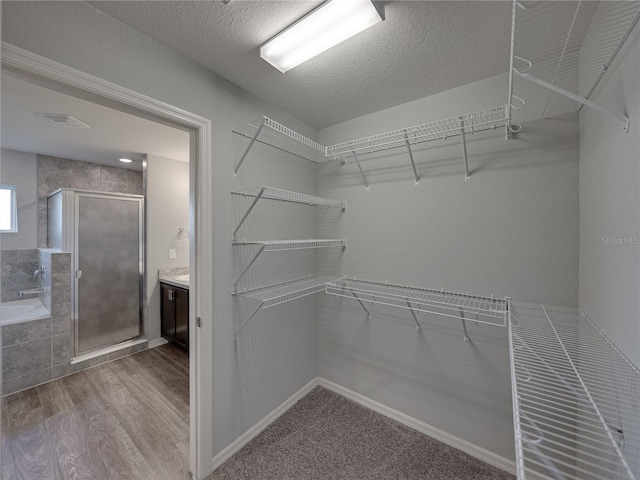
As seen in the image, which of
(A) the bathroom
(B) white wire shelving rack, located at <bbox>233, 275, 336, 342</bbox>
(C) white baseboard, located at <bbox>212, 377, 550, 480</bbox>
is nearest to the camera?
(C) white baseboard, located at <bbox>212, 377, 550, 480</bbox>

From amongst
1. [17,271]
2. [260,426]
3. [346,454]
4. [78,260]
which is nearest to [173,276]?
[78,260]

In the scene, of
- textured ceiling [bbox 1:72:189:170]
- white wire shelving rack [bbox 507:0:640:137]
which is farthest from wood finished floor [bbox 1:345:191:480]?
white wire shelving rack [bbox 507:0:640:137]

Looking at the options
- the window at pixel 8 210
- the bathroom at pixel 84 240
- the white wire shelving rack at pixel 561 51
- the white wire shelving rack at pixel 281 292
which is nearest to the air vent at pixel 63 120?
the bathroom at pixel 84 240

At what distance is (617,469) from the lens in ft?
2.98

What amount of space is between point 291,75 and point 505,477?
2.77 m

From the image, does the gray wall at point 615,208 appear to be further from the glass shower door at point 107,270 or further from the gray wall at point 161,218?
the glass shower door at point 107,270

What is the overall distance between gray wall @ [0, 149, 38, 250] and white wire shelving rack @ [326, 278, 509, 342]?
3710mm

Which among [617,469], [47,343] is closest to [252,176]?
[617,469]

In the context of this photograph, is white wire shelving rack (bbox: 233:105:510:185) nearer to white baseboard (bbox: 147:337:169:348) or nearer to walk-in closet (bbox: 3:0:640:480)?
walk-in closet (bbox: 3:0:640:480)

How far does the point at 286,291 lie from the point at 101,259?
2538 millimetres

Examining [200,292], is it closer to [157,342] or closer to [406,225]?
[406,225]

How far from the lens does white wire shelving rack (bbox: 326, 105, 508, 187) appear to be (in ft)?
5.03

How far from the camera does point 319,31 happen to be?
49.6 inches

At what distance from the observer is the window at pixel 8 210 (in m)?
3.07
